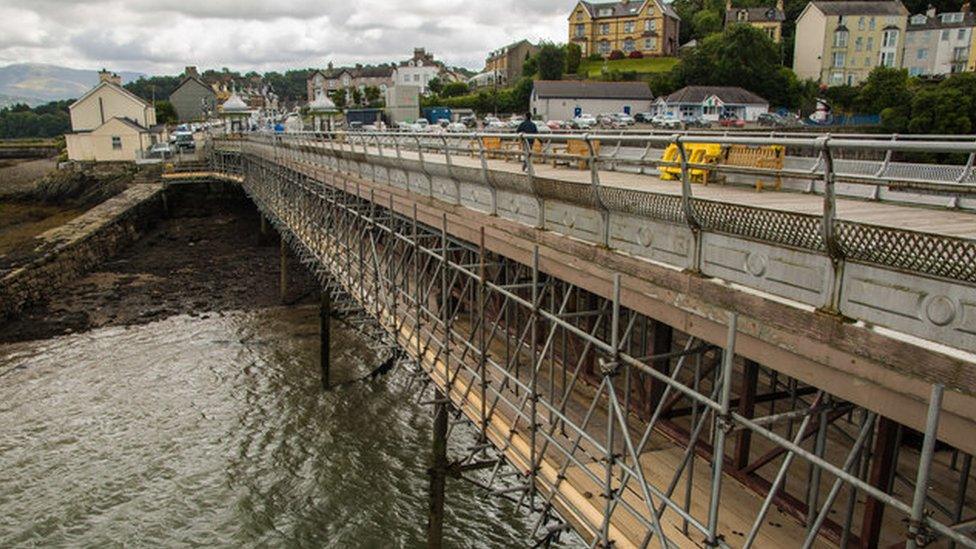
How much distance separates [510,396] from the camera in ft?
38.0

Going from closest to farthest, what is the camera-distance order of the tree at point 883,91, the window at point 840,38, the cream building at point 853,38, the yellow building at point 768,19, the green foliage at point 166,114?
the tree at point 883,91 → the cream building at point 853,38 → the window at point 840,38 → the yellow building at point 768,19 → the green foliage at point 166,114

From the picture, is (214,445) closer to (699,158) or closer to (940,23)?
(699,158)

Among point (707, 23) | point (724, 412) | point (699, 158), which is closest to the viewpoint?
point (724, 412)

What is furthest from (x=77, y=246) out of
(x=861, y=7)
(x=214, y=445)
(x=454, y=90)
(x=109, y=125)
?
(x=861, y=7)

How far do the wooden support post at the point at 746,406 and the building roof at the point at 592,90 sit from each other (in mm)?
66204

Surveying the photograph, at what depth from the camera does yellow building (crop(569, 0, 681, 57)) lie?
332 ft

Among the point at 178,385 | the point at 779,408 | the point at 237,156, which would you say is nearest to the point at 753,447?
the point at 779,408

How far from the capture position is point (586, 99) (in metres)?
73.3

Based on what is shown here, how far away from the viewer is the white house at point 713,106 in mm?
66625

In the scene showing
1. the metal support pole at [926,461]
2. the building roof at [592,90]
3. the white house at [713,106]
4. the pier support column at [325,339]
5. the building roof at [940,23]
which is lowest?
the pier support column at [325,339]

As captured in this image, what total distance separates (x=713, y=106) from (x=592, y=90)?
13940mm

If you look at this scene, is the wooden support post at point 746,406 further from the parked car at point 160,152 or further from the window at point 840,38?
the window at point 840,38

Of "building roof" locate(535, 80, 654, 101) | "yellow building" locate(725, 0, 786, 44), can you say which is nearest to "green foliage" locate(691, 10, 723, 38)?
"yellow building" locate(725, 0, 786, 44)

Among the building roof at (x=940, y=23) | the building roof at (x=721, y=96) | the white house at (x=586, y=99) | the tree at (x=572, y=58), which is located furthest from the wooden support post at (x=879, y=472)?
the tree at (x=572, y=58)
